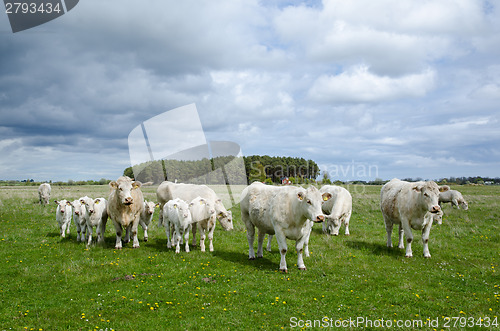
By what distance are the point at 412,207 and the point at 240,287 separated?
8272mm

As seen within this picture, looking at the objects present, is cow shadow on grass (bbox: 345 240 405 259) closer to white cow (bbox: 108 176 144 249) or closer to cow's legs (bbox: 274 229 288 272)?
cow's legs (bbox: 274 229 288 272)

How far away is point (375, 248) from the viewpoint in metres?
14.8

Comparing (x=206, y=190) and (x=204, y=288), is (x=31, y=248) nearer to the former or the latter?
(x=206, y=190)

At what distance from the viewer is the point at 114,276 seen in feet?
34.5

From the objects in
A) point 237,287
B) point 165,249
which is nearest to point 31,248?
point 165,249

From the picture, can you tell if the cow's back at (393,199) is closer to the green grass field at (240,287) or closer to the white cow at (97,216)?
the green grass field at (240,287)

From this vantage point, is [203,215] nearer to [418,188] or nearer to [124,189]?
[124,189]

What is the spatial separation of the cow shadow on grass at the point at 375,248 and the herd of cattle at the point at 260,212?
1.48ft

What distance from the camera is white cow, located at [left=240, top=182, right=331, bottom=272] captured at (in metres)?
10.6

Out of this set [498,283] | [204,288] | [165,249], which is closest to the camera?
[204,288]

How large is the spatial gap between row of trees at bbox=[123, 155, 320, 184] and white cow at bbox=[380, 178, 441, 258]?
43.2 ft

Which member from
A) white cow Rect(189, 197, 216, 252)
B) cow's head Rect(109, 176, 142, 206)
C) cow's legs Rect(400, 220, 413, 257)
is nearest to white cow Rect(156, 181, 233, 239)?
white cow Rect(189, 197, 216, 252)

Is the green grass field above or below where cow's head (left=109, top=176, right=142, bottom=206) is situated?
below

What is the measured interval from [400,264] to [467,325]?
4.93m
